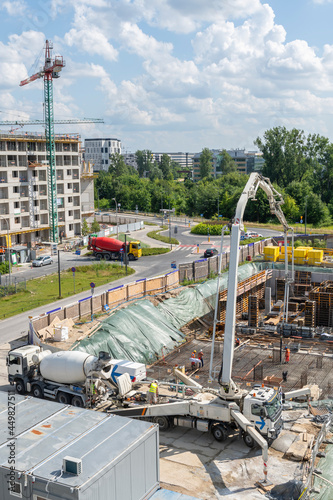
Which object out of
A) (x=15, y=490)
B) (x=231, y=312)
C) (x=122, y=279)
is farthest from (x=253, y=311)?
(x=15, y=490)

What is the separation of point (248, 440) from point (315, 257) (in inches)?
1240

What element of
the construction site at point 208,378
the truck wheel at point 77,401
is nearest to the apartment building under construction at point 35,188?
the construction site at point 208,378

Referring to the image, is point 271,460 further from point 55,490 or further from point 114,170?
point 114,170

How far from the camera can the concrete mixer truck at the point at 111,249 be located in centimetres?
5881

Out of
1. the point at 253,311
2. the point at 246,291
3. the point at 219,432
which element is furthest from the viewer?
the point at 246,291

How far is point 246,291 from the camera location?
41.7 metres

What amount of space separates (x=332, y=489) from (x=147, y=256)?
152 ft

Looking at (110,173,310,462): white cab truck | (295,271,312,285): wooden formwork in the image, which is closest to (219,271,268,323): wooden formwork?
(295,271,312,285): wooden formwork

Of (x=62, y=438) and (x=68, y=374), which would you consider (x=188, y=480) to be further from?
(x=68, y=374)

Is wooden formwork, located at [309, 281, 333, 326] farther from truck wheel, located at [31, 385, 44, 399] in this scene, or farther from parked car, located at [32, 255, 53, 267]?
parked car, located at [32, 255, 53, 267]

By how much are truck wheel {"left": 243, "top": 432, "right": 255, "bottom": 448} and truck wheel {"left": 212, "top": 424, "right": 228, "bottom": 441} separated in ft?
2.46

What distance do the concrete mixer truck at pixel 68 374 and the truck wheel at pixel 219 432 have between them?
4403 millimetres

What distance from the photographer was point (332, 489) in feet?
54.3

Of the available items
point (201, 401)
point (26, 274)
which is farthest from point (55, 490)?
point (26, 274)
